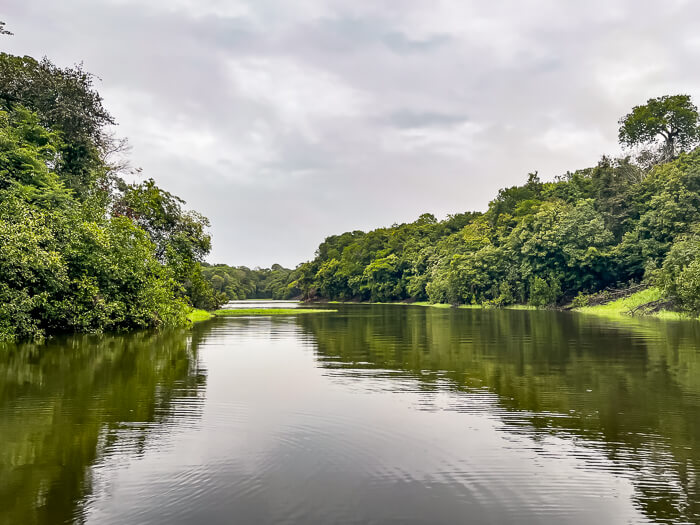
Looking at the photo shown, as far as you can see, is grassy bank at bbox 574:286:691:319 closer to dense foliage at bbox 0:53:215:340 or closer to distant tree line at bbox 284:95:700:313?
distant tree line at bbox 284:95:700:313

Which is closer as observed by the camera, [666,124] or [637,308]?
[637,308]

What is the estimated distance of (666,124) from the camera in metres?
55.2

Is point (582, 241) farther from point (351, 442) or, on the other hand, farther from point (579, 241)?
point (351, 442)

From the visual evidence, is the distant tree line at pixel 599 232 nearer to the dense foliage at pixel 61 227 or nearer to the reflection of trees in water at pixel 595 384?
the reflection of trees in water at pixel 595 384

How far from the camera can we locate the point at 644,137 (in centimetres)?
5709

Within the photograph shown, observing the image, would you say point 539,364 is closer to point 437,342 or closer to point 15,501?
point 437,342

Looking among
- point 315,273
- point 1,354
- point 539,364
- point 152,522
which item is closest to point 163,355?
point 1,354

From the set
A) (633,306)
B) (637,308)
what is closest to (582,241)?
(633,306)

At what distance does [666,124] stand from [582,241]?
55.8 ft

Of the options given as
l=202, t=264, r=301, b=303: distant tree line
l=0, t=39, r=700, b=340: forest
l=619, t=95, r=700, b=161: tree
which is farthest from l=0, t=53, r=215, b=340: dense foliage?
l=202, t=264, r=301, b=303: distant tree line

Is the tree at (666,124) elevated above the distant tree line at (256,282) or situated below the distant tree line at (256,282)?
above

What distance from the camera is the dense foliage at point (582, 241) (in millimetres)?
43094

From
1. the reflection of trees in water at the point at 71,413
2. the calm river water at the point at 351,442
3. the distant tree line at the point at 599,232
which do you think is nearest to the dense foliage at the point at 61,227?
the reflection of trees in water at the point at 71,413

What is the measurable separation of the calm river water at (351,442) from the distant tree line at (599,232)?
24.5 m
